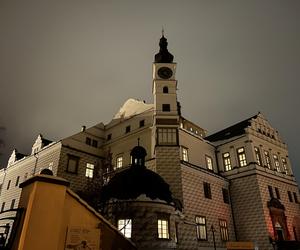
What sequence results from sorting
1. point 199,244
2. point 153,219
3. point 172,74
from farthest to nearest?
point 172,74 → point 199,244 → point 153,219

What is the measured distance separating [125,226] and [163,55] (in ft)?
78.2

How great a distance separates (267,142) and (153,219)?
2460 cm

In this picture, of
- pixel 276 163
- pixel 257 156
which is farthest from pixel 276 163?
pixel 257 156

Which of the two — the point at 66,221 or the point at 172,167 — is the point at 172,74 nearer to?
the point at 172,167

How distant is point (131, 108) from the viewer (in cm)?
3788

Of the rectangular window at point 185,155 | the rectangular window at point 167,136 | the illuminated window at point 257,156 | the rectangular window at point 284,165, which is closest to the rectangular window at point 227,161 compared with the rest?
the illuminated window at point 257,156

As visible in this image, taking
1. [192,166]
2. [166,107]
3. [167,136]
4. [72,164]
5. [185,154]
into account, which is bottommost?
[192,166]

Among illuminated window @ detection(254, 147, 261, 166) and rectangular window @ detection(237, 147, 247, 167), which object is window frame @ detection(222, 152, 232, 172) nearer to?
rectangular window @ detection(237, 147, 247, 167)

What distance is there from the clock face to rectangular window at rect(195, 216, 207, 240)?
17.1 metres

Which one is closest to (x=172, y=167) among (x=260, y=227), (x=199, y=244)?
→ (x=199, y=244)

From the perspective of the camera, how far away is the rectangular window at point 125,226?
17.0 m

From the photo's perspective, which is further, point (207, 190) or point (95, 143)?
point (95, 143)

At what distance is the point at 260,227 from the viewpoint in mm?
28359

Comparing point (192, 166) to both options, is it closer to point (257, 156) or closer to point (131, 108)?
point (257, 156)
